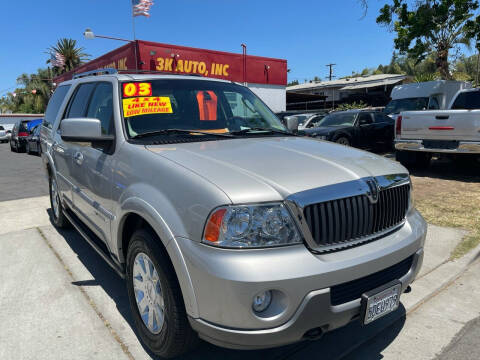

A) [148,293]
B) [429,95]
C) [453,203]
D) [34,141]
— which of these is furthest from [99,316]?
[34,141]

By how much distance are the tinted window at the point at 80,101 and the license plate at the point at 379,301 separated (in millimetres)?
3123

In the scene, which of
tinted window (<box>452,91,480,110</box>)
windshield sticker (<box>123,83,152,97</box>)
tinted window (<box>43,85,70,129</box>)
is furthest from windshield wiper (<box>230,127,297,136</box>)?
→ tinted window (<box>452,91,480,110</box>)

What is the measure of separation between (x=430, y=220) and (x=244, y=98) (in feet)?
10.7

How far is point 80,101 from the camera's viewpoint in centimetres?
396

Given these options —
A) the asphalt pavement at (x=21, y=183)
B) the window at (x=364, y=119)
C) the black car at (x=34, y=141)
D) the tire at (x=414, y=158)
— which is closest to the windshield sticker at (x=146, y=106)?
the asphalt pavement at (x=21, y=183)

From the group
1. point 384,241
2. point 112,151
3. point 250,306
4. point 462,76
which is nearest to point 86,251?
point 112,151

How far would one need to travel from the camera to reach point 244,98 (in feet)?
12.6

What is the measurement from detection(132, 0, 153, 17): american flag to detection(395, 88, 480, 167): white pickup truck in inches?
504

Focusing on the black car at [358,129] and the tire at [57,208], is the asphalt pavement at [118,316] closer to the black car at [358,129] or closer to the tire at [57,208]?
the tire at [57,208]

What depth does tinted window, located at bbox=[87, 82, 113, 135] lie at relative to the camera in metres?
3.05

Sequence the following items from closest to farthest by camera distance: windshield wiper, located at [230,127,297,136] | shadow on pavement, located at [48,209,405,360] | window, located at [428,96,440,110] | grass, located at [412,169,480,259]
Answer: shadow on pavement, located at [48,209,405,360] < windshield wiper, located at [230,127,297,136] < grass, located at [412,169,480,259] < window, located at [428,96,440,110]

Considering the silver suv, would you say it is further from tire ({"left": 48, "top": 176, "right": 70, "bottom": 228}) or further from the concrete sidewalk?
tire ({"left": 48, "top": 176, "right": 70, "bottom": 228})

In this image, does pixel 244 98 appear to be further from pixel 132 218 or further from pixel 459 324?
pixel 459 324

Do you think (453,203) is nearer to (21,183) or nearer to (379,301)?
(379,301)
